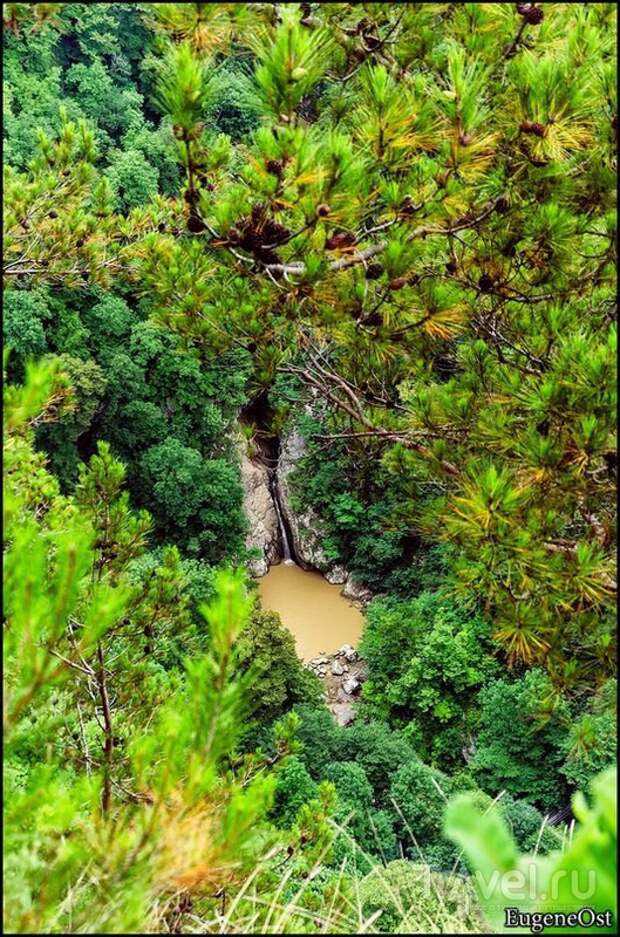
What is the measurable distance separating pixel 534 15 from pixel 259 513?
12522mm

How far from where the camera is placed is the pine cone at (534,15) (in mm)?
1943

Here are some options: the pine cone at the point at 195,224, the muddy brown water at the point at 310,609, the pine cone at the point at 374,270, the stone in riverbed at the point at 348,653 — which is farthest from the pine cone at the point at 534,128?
the stone in riverbed at the point at 348,653

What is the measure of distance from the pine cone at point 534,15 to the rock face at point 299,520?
39.7 ft

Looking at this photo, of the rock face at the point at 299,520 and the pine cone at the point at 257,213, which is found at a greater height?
the rock face at the point at 299,520

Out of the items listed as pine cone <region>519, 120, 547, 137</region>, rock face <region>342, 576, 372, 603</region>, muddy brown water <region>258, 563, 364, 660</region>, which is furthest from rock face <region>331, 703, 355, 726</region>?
pine cone <region>519, 120, 547, 137</region>

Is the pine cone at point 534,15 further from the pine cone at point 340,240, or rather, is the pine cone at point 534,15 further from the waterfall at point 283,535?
the waterfall at point 283,535

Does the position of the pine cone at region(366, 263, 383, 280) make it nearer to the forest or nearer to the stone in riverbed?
the forest

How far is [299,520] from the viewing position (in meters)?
14.2

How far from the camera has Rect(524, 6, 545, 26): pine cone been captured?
6.38ft

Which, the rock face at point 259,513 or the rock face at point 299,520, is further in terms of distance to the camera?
the rock face at point 299,520

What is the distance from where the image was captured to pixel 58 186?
10.4 feet

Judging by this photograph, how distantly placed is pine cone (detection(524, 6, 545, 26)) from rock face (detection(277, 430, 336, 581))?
39.7 ft

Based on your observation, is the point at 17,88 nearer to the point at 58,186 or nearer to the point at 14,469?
the point at 58,186

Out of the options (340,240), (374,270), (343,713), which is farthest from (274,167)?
(343,713)
